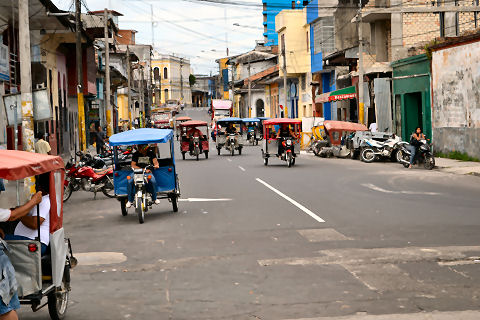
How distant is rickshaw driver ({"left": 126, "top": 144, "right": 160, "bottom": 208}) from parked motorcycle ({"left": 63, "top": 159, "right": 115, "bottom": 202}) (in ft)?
15.9

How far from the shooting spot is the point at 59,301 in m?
7.53

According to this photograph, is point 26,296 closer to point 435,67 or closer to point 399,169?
point 399,169

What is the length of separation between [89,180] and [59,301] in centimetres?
1382

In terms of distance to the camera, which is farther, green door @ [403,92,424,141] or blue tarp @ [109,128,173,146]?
green door @ [403,92,424,141]

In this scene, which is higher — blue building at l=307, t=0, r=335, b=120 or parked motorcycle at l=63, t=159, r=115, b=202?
blue building at l=307, t=0, r=335, b=120

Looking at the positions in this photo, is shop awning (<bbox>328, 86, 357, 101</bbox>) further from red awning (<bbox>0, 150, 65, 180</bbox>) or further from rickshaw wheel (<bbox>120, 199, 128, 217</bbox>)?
red awning (<bbox>0, 150, 65, 180</bbox>)

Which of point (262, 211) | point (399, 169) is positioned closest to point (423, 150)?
point (399, 169)

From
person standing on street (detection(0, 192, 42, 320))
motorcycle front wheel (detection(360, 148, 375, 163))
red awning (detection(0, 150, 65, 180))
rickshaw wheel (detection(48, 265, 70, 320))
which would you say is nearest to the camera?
person standing on street (detection(0, 192, 42, 320))

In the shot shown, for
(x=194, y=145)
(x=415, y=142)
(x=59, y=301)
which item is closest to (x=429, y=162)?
(x=415, y=142)

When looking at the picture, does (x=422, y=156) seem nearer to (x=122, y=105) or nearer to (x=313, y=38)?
(x=313, y=38)

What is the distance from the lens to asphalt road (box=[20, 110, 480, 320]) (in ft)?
25.5

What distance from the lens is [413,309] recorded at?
7422mm

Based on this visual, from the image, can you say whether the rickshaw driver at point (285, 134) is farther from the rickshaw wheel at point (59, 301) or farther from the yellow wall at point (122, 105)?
the yellow wall at point (122, 105)

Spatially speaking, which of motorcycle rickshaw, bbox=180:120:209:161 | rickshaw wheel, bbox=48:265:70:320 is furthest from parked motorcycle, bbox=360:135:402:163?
rickshaw wheel, bbox=48:265:70:320
